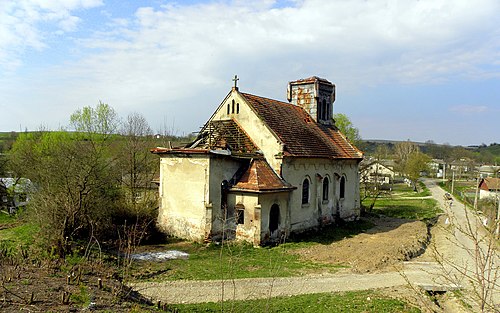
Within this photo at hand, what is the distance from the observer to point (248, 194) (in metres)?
20.2

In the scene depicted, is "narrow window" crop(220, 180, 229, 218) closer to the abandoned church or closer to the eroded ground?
the abandoned church

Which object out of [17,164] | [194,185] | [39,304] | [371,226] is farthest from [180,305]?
[17,164]

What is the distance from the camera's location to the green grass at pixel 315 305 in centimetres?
1159

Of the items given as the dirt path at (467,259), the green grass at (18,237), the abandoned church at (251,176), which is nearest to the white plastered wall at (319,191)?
the abandoned church at (251,176)

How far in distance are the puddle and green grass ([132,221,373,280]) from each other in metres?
0.47

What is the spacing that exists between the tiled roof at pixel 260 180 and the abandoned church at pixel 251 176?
2.3 inches

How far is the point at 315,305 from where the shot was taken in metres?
12.1

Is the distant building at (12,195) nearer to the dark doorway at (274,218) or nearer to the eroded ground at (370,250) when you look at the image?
the dark doorway at (274,218)

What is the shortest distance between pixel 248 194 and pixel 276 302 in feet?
27.7

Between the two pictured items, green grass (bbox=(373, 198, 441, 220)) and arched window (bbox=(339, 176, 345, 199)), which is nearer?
arched window (bbox=(339, 176, 345, 199))

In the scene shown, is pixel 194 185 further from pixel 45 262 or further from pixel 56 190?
pixel 45 262

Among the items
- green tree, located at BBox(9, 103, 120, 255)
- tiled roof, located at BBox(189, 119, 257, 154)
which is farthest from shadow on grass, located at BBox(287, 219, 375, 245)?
green tree, located at BBox(9, 103, 120, 255)

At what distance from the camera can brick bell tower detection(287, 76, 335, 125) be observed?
3023 centimetres

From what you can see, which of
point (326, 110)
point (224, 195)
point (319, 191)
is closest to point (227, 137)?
point (224, 195)
